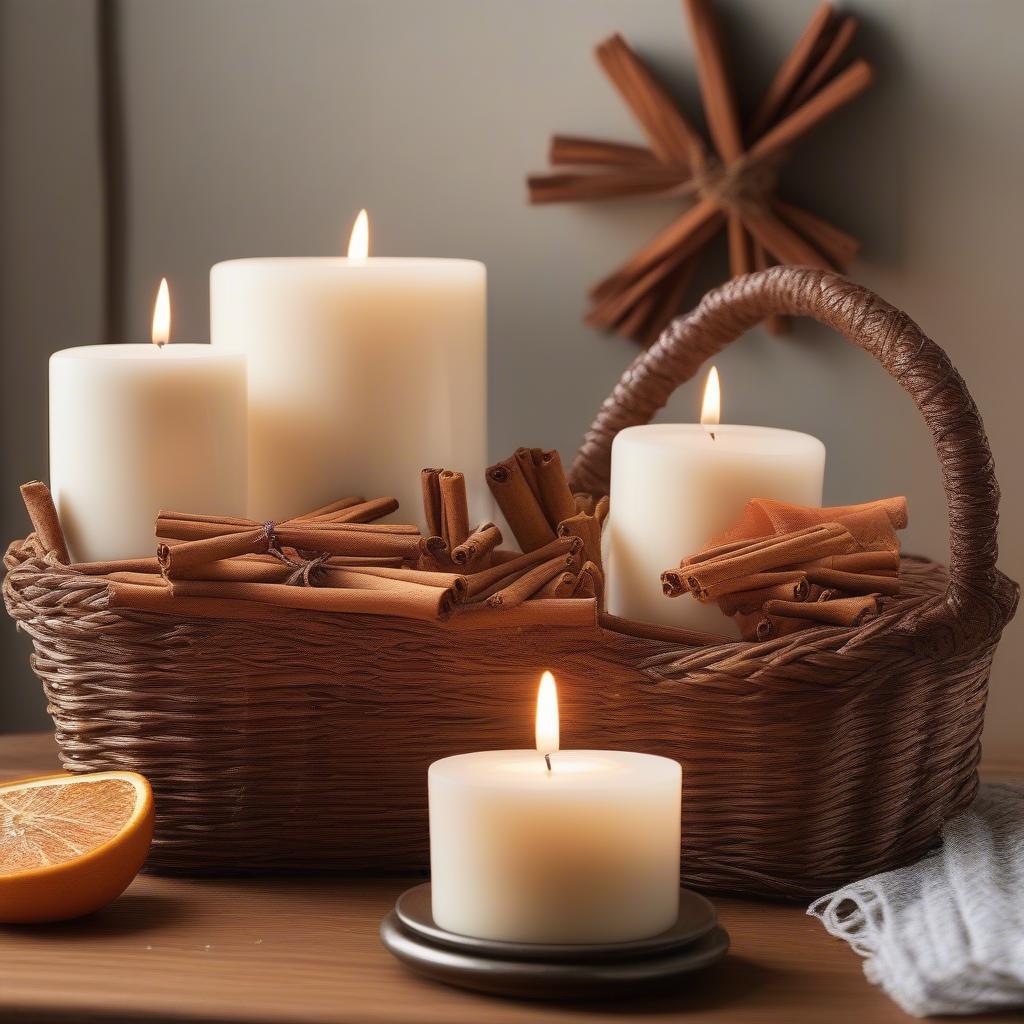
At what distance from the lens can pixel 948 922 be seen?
0.59m

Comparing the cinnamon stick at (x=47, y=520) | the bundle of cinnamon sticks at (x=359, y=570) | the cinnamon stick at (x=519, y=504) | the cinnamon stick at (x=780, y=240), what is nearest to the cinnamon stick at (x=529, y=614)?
the bundle of cinnamon sticks at (x=359, y=570)

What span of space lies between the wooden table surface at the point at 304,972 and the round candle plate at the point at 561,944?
0.02 m

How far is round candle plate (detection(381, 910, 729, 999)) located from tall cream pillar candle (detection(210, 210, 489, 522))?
28 centimetres

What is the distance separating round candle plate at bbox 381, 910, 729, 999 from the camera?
0.52 metres

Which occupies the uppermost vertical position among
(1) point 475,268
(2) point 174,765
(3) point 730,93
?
(3) point 730,93

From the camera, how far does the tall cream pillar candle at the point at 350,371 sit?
2.44 ft

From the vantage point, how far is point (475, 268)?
30.4 inches

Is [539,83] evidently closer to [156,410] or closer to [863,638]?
[156,410]

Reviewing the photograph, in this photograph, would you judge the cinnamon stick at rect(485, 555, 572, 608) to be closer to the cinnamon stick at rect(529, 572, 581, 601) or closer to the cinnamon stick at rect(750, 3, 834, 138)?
the cinnamon stick at rect(529, 572, 581, 601)

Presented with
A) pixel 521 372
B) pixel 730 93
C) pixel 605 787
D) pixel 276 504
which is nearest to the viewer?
pixel 605 787

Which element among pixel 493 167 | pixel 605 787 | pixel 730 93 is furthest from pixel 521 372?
pixel 605 787

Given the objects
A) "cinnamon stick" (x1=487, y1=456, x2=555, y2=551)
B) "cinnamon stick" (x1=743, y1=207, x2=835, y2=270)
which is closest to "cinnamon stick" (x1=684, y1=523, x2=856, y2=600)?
"cinnamon stick" (x1=487, y1=456, x2=555, y2=551)

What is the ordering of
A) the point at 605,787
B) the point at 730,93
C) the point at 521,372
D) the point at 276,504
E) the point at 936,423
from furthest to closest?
1. the point at 521,372
2. the point at 730,93
3. the point at 276,504
4. the point at 936,423
5. the point at 605,787

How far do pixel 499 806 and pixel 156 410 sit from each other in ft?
0.97
